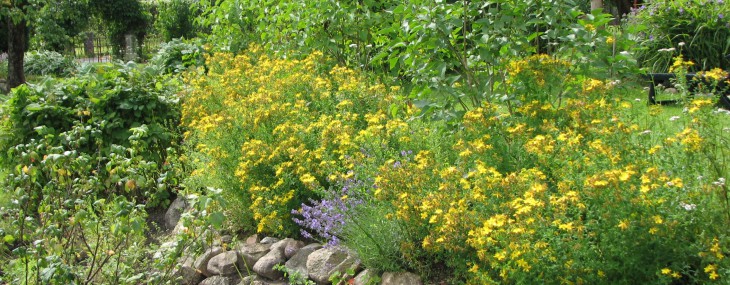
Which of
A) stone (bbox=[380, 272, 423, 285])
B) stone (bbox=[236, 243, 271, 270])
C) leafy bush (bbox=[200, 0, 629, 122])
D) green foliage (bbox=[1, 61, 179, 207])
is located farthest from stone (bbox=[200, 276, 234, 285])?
green foliage (bbox=[1, 61, 179, 207])

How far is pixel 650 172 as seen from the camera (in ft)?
7.98

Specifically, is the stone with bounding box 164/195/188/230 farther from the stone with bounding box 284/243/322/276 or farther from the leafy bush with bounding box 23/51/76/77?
the leafy bush with bounding box 23/51/76/77

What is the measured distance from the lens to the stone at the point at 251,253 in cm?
400

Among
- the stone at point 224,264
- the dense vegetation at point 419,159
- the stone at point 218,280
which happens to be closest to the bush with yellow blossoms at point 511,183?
the dense vegetation at point 419,159

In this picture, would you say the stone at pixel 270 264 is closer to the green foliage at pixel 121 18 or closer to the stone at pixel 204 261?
the stone at pixel 204 261

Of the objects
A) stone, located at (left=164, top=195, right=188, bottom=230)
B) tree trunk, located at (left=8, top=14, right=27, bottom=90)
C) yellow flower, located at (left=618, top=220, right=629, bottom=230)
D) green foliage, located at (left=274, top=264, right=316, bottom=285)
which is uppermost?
yellow flower, located at (left=618, top=220, right=629, bottom=230)

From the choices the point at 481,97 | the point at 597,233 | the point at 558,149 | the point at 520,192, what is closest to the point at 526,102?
the point at 481,97

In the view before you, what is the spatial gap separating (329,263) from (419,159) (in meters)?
0.79

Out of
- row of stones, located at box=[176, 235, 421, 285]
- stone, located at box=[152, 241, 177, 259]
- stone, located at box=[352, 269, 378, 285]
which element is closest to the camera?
stone, located at box=[152, 241, 177, 259]

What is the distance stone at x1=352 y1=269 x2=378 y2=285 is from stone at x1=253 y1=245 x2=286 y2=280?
2.03 feet

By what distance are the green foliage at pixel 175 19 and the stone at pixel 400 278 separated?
20.5m

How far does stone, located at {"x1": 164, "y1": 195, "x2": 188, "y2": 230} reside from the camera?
5237 mm

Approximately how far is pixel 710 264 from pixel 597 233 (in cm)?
38

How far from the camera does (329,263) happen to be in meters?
3.58
